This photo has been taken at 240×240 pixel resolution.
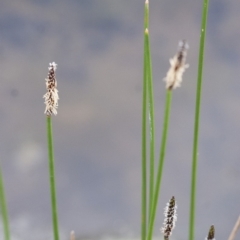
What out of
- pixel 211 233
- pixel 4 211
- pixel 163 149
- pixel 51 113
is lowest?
pixel 211 233

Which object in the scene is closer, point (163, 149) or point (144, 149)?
point (163, 149)

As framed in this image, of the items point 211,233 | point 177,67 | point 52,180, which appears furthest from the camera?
point 52,180

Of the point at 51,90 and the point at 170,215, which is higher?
the point at 51,90

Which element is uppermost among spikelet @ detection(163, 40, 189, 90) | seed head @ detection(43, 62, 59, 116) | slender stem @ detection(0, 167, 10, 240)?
seed head @ detection(43, 62, 59, 116)

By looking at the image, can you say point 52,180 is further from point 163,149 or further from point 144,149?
point 163,149

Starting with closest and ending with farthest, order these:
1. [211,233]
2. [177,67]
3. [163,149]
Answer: [177,67], [163,149], [211,233]

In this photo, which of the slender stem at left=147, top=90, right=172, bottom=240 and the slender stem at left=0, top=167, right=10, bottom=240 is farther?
the slender stem at left=0, top=167, right=10, bottom=240

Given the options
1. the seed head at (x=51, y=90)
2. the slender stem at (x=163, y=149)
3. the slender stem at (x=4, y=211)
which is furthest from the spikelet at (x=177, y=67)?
→ the slender stem at (x=4, y=211)

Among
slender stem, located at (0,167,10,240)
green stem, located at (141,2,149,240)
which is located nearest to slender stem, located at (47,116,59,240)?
slender stem, located at (0,167,10,240)

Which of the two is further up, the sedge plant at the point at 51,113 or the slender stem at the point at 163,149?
the sedge plant at the point at 51,113

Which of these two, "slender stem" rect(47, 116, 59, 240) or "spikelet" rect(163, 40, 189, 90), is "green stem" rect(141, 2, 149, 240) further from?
"spikelet" rect(163, 40, 189, 90)

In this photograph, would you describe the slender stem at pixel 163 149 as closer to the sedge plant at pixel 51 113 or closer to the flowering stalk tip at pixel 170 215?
the flowering stalk tip at pixel 170 215

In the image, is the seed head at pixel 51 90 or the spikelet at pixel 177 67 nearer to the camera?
the spikelet at pixel 177 67

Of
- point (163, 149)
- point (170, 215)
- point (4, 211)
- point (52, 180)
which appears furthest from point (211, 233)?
point (4, 211)
